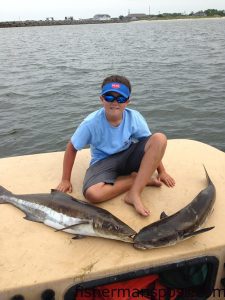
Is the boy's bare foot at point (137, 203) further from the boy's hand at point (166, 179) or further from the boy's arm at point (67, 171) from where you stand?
the boy's arm at point (67, 171)

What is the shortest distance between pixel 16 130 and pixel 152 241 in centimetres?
709

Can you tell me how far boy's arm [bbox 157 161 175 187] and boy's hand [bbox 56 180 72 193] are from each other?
974 mm

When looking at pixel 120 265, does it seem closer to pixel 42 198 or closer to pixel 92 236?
pixel 92 236

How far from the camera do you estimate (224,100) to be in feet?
37.4

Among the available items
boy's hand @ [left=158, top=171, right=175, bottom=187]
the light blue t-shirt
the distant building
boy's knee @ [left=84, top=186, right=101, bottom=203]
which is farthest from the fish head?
the distant building

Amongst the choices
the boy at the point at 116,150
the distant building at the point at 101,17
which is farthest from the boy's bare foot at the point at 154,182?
the distant building at the point at 101,17

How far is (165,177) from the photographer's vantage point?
4.08 m

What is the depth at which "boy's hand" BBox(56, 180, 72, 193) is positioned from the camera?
13.0ft

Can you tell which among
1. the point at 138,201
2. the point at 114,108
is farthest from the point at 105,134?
the point at 138,201

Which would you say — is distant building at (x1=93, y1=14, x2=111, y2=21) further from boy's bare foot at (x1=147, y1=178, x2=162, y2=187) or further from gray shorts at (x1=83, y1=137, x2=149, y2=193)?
boy's bare foot at (x1=147, y1=178, x2=162, y2=187)

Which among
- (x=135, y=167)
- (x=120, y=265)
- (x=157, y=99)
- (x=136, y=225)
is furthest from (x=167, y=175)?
(x=157, y=99)

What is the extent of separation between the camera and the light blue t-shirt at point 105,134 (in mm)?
4164

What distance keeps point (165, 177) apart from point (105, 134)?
2.69 feet

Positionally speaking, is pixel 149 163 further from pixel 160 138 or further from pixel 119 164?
pixel 119 164
